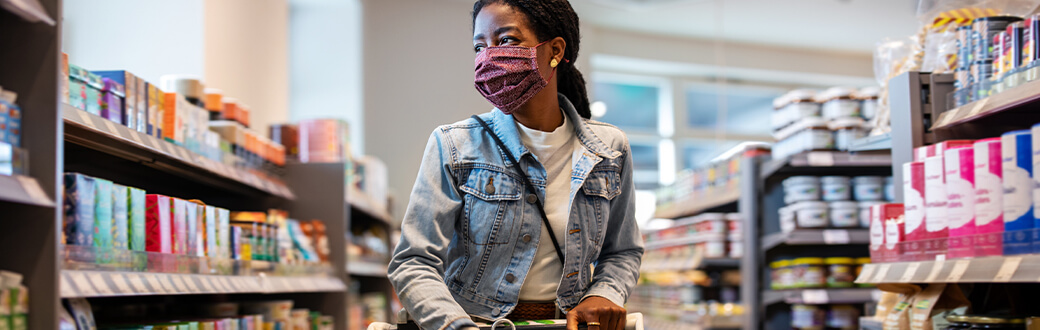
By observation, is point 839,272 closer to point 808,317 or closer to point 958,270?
point 808,317

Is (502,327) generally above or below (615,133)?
below

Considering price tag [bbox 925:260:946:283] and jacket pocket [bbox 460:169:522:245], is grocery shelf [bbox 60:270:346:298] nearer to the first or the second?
jacket pocket [bbox 460:169:522:245]

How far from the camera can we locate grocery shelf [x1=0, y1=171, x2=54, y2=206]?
5.46 ft

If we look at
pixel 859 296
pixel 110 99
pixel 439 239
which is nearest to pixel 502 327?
pixel 439 239

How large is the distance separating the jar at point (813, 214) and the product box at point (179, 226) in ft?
10.5

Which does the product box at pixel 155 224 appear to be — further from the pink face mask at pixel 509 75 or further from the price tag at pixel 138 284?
the pink face mask at pixel 509 75

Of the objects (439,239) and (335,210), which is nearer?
(439,239)

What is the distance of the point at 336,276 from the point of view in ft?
15.7

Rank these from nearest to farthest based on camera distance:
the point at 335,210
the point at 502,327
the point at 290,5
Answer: the point at 502,327 < the point at 335,210 < the point at 290,5

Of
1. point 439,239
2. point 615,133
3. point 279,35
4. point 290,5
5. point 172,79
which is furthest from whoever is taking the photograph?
point 290,5

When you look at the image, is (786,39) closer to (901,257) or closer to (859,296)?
(859,296)

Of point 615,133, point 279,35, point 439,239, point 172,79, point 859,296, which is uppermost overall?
point 279,35

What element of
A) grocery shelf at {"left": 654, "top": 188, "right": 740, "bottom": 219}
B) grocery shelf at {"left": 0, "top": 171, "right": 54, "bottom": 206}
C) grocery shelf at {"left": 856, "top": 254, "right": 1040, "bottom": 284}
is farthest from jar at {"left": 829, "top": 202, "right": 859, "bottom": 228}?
grocery shelf at {"left": 0, "top": 171, "right": 54, "bottom": 206}

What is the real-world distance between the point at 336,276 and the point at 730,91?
8.65 meters
